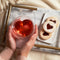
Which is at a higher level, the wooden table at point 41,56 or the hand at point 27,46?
the hand at point 27,46

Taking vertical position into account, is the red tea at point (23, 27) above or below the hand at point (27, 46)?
above

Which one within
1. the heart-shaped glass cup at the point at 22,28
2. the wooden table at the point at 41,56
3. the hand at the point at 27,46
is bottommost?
the wooden table at the point at 41,56

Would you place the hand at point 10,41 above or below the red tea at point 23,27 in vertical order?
below

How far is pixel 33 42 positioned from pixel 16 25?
92 mm

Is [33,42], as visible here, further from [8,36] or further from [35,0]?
[35,0]

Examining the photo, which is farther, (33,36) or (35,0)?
(35,0)

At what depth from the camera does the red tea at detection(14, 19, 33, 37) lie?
561mm

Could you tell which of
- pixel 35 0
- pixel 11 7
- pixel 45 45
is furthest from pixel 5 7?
pixel 45 45

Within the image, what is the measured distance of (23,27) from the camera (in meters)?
0.56

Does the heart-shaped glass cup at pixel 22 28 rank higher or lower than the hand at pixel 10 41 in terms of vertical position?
higher

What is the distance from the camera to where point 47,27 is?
60cm

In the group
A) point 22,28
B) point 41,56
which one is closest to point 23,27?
point 22,28

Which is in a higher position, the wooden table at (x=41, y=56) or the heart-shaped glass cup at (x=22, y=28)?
the heart-shaped glass cup at (x=22, y=28)

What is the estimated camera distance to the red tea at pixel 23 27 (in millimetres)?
561
